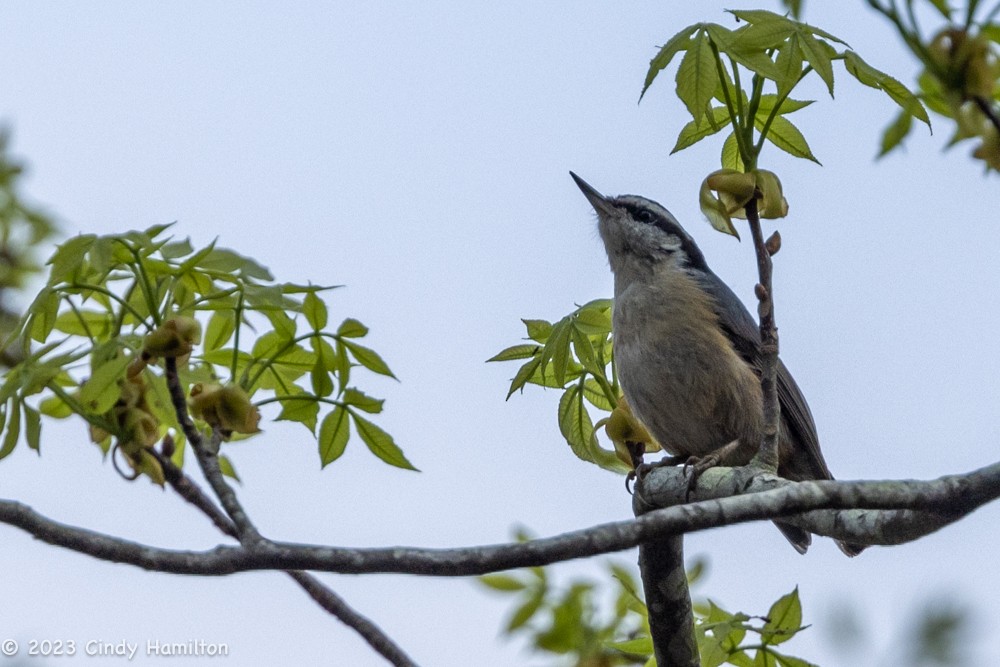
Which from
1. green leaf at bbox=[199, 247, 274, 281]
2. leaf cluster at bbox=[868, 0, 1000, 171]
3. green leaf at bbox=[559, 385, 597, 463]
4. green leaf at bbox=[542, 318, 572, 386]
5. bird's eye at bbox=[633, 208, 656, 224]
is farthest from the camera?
bird's eye at bbox=[633, 208, 656, 224]

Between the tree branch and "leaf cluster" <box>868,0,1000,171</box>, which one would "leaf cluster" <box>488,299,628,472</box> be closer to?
the tree branch

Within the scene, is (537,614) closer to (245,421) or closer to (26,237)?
(245,421)

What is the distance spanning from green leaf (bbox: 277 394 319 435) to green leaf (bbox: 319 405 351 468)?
0.05 metres

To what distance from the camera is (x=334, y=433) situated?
9.38ft

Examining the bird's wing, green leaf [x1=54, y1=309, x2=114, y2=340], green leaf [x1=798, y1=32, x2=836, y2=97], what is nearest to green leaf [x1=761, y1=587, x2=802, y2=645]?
green leaf [x1=798, y1=32, x2=836, y2=97]

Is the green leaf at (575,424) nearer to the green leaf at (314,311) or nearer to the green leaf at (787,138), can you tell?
the green leaf at (314,311)

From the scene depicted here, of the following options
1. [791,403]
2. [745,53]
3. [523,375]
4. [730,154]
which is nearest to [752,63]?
[745,53]

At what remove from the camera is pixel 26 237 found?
3.64 metres

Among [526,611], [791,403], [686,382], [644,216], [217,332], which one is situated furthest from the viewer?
[644,216]

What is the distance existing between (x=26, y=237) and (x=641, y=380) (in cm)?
231

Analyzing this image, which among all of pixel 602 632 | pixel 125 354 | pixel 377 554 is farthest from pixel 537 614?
pixel 125 354

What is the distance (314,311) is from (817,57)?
138 cm

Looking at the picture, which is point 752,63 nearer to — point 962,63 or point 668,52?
point 668,52

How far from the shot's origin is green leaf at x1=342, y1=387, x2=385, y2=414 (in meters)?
2.79
